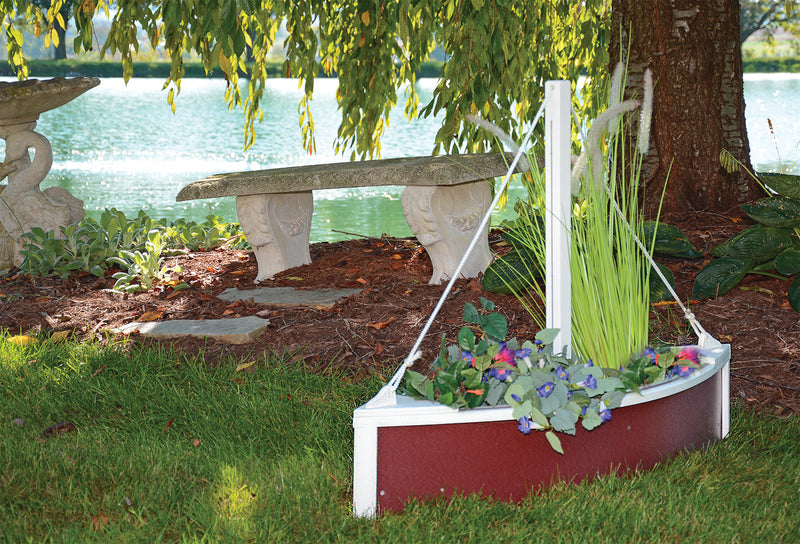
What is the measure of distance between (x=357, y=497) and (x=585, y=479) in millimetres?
554

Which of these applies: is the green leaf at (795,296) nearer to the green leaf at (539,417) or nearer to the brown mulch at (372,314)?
the brown mulch at (372,314)

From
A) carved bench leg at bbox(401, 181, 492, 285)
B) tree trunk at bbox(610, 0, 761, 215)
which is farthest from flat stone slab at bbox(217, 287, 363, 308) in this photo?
tree trunk at bbox(610, 0, 761, 215)

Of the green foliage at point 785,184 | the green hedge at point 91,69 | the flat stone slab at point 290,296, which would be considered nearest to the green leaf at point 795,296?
the green foliage at point 785,184

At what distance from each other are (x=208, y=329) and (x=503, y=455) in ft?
5.04

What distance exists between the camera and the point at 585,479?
1965mm

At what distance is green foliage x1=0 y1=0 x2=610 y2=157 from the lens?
378cm

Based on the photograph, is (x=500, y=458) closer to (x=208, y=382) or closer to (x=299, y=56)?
(x=208, y=382)

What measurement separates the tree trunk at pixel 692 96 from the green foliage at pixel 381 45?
2.33 feet

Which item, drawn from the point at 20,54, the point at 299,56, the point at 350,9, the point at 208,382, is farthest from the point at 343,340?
the point at 20,54

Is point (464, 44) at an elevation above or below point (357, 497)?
above

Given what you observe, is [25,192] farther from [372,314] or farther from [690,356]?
A: [690,356]

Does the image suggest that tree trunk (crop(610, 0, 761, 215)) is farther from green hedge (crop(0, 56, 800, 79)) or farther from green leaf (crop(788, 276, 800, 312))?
green hedge (crop(0, 56, 800, 79))

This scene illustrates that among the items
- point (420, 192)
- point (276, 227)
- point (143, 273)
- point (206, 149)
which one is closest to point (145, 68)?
point (206, 149)

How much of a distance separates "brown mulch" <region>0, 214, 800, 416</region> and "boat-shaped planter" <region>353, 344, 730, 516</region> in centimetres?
69
